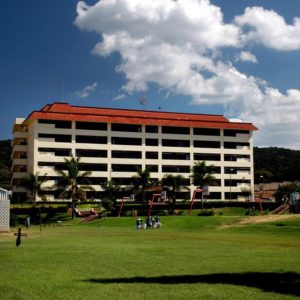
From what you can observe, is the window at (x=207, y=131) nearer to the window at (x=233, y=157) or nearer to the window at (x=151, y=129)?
the window at (x=233, y=157)

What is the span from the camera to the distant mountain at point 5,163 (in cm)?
14800

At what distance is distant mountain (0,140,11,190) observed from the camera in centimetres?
14800

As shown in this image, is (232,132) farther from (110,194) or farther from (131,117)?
(110,194)

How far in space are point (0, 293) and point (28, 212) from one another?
73.6 m

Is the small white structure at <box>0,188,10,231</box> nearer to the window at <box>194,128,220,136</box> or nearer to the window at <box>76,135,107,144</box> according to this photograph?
the window at <box>76,135,107,144</box>

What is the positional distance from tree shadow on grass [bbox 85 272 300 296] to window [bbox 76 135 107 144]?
302 ft

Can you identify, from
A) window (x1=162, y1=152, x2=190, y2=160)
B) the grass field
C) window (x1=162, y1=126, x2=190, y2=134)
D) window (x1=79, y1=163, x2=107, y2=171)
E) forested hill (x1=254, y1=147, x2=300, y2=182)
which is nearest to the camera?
the grass field

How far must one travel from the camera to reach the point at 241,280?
17.5m

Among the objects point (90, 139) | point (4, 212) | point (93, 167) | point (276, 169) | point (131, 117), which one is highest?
point (131, 117)

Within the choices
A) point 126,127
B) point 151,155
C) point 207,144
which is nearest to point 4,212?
point 126,127

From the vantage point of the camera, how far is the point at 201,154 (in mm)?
119062

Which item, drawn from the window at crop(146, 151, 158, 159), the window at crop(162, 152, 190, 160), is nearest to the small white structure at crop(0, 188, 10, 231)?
the window at crop(146, 151, 158, 159)

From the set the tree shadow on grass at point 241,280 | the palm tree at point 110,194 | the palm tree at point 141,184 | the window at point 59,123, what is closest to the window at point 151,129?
the window at point 59,123

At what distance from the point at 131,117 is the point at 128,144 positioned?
19.5 feet
